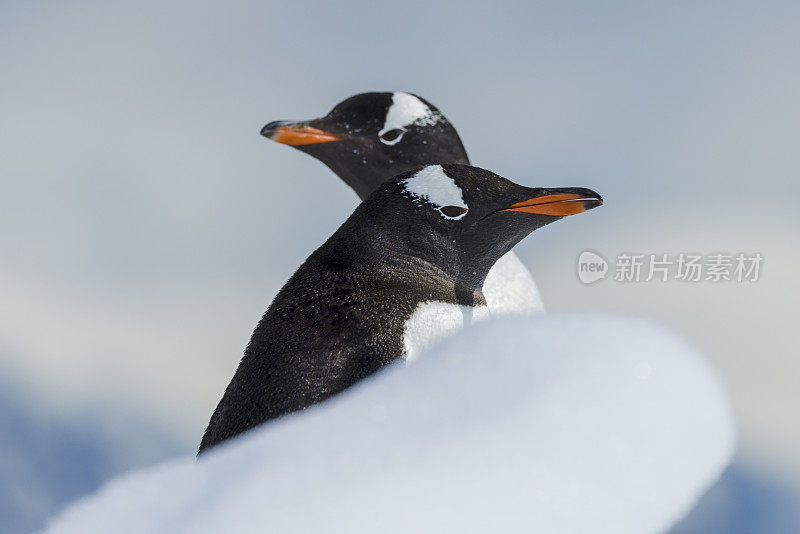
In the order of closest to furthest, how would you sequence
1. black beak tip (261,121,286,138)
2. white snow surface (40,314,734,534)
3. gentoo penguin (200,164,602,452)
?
white snow surface (40,314,734,534), gentoo penguin (200,164,602,452), black beak tip (261,121,286,138)

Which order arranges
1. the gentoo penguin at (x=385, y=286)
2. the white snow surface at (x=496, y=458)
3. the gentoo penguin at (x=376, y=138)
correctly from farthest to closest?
the gentoo penguin at (x=376, y=138), the gentoo penguin at (x=385, y=286), the white snow surface at (x=496, y=458)

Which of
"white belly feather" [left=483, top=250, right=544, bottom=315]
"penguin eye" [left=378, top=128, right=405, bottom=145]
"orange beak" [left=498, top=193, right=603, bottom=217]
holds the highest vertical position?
"orange beak" [left=498, top=193, right=603, bottom=217]

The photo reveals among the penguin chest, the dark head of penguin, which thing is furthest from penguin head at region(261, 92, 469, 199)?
the penguin chest

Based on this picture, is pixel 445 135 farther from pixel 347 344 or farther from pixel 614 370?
pixel 614 370

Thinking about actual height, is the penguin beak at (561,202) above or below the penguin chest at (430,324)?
above

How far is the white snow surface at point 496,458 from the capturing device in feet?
4.18

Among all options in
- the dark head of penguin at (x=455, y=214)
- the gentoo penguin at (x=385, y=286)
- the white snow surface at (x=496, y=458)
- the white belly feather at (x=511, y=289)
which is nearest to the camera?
the white snow surface at (x=496, y=458)

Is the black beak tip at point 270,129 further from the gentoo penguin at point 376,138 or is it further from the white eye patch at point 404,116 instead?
the white eye patch at point 404,116

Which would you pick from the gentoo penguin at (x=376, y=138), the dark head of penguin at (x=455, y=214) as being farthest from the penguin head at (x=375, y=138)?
the dark head of penguin at (x=455, y=214)

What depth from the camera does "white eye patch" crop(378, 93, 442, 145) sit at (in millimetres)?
3453

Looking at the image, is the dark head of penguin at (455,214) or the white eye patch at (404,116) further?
the white eye patch at (404,116)

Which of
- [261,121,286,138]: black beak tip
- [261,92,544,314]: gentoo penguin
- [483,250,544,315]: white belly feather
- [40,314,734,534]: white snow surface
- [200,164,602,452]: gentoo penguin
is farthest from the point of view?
[261,121,286,138]: black beak tip

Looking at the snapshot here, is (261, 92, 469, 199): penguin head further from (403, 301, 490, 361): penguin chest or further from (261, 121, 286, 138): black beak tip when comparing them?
(403, 301, 490, 361): penguin chest

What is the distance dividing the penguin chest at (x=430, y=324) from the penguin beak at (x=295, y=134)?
157 cm
